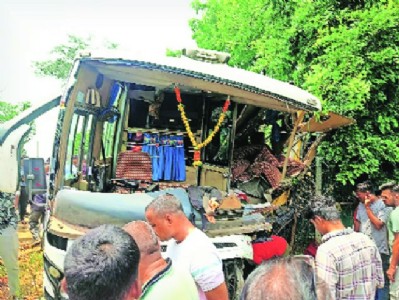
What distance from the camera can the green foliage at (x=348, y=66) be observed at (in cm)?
1020

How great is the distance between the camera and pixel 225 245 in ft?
20.2

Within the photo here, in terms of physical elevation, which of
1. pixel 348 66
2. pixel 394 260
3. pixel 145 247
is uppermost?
pixel 348 66

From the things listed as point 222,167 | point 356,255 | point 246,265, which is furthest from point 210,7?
point 356,255

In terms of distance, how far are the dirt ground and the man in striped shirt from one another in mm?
4643

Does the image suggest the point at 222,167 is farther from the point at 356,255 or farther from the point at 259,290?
the point at 259,290

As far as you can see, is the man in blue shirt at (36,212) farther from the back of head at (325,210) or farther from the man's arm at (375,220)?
the back of head at (325,210)

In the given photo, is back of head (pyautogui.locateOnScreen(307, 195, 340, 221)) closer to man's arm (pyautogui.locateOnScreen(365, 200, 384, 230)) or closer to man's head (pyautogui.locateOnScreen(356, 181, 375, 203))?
man's arm (pyautogui.locateOnScreen(365, 200, 384, 230))

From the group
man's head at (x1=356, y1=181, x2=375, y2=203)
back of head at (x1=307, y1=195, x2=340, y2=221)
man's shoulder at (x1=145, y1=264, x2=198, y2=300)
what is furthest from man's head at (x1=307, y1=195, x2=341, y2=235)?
man's head at (x1=356, y1=181, x2=375, y2=203)

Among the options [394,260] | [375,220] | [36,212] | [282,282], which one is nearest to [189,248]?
[282,282]

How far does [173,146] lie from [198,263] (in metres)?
6.12

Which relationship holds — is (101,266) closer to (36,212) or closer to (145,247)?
(145,247)

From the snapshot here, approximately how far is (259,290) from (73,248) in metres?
0.82

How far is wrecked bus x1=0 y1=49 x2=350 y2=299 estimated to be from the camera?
6043mm

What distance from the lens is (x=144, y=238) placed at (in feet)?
9.41
